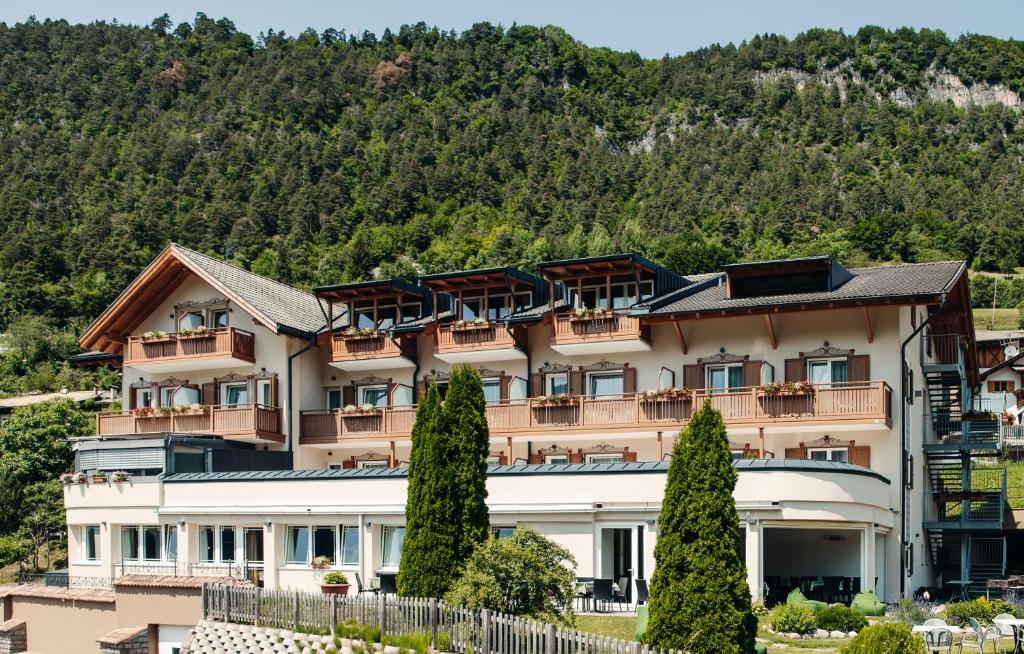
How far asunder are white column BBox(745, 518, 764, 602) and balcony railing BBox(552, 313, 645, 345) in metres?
8.89

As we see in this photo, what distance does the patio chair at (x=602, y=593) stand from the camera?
1187 inches

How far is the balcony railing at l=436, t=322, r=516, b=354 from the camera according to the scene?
4100 centimetres

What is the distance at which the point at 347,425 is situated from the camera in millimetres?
42438

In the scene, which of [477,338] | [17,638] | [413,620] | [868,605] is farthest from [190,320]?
[868,605]

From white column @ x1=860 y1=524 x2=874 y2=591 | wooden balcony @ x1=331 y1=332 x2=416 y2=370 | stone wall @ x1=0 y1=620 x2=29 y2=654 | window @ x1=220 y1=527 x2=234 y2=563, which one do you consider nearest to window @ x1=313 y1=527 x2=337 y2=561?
window @ x1=220 y1=527 x2=234 y2=563

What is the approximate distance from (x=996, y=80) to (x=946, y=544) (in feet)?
492

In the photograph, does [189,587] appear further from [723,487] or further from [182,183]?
[182,183]

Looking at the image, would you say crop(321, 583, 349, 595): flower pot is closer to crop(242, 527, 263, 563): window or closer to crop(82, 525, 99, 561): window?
crop(242, 527, 263, 563): window

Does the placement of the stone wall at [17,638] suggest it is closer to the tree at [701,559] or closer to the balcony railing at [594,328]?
the balcony railing at [594,328]

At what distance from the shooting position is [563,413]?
1551 inches

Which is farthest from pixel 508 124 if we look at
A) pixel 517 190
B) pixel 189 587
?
pixel 189 587

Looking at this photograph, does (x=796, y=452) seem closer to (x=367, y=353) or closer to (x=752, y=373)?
(x=752, y=373)

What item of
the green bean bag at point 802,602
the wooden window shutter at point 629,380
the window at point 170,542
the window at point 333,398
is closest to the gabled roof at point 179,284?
the window at point 333,398

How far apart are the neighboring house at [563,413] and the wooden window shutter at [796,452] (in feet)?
0.19
